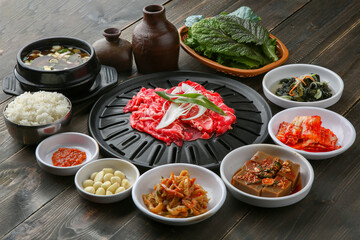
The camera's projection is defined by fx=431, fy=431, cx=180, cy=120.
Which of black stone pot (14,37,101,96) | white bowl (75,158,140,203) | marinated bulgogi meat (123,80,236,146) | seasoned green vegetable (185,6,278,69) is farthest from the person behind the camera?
seasoned green vegetable (185,6,278,69)

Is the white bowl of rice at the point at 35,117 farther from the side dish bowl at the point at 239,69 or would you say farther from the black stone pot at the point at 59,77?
the side dish bowl at the point at 239,69

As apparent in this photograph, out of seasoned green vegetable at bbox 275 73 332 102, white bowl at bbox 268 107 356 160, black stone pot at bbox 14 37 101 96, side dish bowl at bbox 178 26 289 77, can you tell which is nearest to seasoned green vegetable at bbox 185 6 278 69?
side dish bowl at bbox 178 26 289 77

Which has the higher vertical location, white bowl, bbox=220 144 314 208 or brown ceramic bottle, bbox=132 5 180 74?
brown ceramic bottle, bbox=132 5 180 74

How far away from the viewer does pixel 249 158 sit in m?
2.77

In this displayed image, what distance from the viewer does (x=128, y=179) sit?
267 centimetres

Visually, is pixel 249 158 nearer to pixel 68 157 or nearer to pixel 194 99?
pixel 194 99

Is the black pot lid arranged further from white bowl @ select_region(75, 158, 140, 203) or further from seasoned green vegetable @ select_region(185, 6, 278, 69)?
seasoned green vegetable @ select_region(185, 6, 278, 69)

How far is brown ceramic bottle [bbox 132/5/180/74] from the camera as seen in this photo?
11.4 ft

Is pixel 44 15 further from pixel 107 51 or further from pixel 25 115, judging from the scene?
pixel 25 115

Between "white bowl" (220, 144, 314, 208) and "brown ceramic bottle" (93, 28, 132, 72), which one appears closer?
"white bowl" (220, 144, 314, 208)

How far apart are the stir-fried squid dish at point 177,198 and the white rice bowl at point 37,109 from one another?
3.10 feet

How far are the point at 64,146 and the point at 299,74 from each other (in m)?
2.01

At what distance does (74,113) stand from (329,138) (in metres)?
1.87

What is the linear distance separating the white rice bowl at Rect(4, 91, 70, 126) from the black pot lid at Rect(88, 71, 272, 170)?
25 centimetres
